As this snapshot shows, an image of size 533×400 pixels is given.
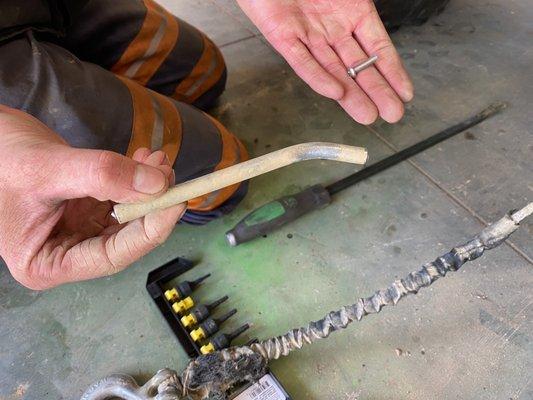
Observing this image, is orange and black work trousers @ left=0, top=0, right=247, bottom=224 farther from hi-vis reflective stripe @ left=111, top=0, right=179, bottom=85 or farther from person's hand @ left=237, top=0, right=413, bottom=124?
person's hand @ left=237, top=0, right=413, bottom=124

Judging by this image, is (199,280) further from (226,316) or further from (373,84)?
(373,84)

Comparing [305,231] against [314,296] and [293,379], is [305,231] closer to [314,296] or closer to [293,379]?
[314,296]

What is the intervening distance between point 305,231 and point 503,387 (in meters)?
0.47

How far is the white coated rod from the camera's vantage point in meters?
0.53

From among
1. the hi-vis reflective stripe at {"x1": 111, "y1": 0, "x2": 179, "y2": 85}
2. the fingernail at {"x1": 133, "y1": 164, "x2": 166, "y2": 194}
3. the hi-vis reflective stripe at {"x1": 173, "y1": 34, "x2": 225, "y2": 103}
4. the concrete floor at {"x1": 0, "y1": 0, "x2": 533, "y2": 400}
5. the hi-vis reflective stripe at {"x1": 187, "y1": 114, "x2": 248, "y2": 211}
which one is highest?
the fingernail at {"x1": 133, "y1": 164, "x2": 166, "y2": 194}

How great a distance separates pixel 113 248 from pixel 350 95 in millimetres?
516

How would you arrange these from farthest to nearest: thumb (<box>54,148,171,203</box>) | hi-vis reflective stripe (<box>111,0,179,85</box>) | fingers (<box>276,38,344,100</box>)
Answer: hi-vis reflective stripe (<box>111,0,179,85</box>) < fingers (<box>276,38,344,100</box>) < thumb (<box>54,148,171,203</box>)

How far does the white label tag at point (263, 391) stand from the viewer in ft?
2.49

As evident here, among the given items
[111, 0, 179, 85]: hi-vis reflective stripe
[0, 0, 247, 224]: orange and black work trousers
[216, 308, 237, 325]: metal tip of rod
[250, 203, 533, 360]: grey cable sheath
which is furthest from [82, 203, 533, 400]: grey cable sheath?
[111, 0, 179, 85]: hi-vis reflective stripe

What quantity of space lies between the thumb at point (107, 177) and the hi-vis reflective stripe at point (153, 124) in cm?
31

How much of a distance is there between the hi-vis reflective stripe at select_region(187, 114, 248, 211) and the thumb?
1.34 feet

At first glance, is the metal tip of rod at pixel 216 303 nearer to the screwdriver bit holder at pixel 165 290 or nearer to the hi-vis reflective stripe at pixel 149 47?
the screwdriver bit holder at pixel 165 290

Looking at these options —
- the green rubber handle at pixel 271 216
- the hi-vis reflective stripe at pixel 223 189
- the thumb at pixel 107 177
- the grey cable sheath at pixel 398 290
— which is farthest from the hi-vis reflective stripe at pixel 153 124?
the grey cable sheath at pixel 398 290

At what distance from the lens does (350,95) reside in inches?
33.2
